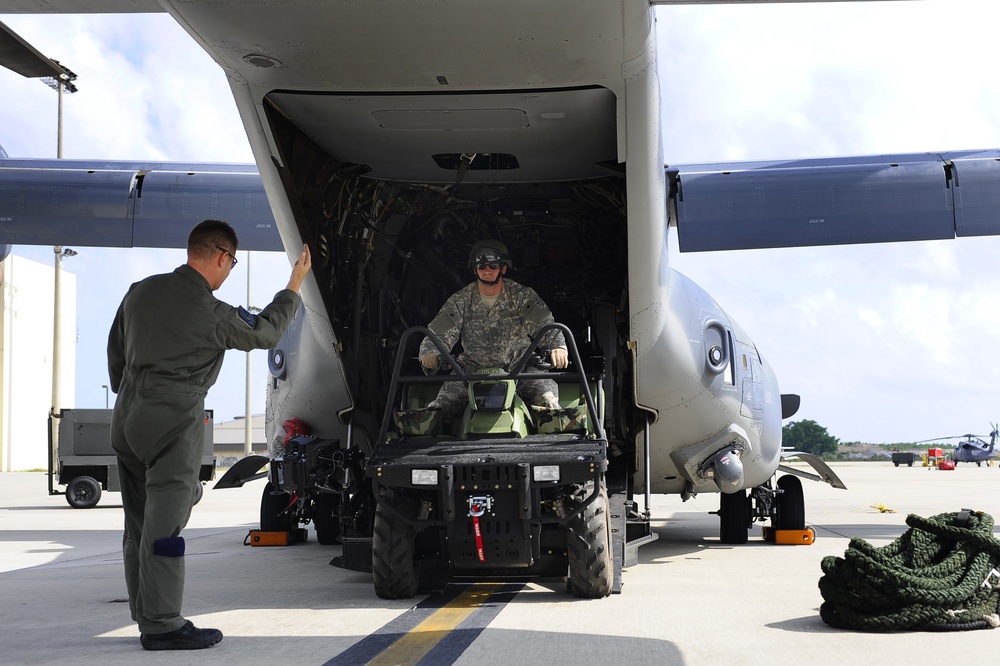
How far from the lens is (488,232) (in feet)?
29.0

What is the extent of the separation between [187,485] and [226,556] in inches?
196

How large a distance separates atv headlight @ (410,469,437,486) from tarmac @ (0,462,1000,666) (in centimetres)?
70

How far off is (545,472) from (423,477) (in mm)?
700

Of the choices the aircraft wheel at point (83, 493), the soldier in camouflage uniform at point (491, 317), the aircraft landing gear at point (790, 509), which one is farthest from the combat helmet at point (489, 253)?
the aircraft wheel at point (83, 493)

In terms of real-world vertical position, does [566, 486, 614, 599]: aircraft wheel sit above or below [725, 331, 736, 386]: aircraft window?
below

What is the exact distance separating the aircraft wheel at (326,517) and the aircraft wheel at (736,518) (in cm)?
392

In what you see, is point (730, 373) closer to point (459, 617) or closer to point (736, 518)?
point (736, 518)

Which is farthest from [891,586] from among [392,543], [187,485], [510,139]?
[510,139]

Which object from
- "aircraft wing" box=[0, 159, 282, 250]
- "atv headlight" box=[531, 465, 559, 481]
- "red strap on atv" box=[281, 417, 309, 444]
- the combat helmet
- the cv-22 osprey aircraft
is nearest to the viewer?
the cv-22 osprey aircraft

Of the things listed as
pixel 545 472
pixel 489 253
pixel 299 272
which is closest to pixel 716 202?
pixel 489 253

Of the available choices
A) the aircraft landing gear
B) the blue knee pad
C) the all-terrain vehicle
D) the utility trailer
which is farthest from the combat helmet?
the utility trailer

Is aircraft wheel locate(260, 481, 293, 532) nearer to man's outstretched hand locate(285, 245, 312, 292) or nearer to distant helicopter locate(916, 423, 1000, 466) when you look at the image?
man's outstretched hand locate(285, 245, 312, 292)

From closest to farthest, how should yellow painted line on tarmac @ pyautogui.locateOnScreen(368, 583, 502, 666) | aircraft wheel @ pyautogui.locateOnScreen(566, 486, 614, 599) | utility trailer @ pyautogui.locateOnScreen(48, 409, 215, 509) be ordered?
yellow painted line on tarmac @ pyautogui.locateOnScreen(368, 583, 502, 666) → aircraft wheel @ pyautogui.locateOnScreen(566, 486, 614, 599) → utility trailer @ pyautogui.locateOnScreen(48, 409, 215, 509)

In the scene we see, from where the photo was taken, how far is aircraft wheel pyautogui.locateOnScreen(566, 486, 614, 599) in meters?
5.97
